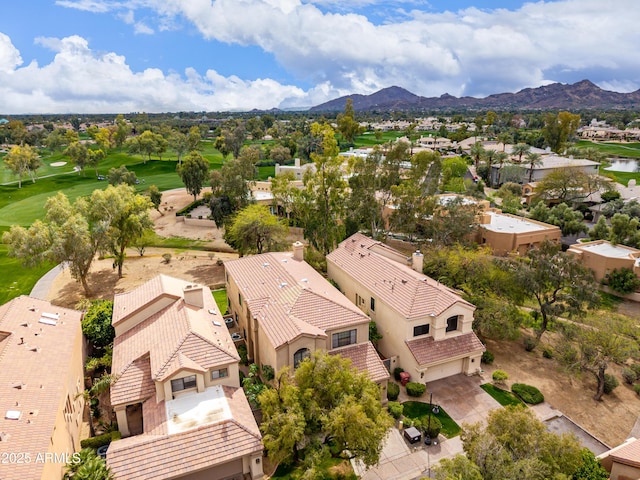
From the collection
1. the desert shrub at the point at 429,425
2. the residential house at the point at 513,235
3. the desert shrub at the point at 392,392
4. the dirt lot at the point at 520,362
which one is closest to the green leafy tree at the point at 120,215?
the dirt lot at the point at 520,362

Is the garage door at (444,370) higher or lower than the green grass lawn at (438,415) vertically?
higher

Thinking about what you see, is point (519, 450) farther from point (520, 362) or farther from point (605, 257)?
point (605, 257)

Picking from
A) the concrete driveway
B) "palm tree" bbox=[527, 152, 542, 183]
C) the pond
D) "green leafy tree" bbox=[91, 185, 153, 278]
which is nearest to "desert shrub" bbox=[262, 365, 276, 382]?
the concrete driveway

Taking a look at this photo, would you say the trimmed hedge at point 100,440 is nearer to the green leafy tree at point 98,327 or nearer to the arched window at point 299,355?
the green leafy tree at point 98,327

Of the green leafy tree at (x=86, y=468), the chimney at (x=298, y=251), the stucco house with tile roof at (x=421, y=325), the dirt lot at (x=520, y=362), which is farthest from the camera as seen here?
the chimney at (x=298, y=251)

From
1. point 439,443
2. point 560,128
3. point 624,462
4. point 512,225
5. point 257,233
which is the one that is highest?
point 560,128

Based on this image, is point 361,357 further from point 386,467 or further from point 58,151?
point 58,151

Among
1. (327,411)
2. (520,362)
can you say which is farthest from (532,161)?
(327,411)
